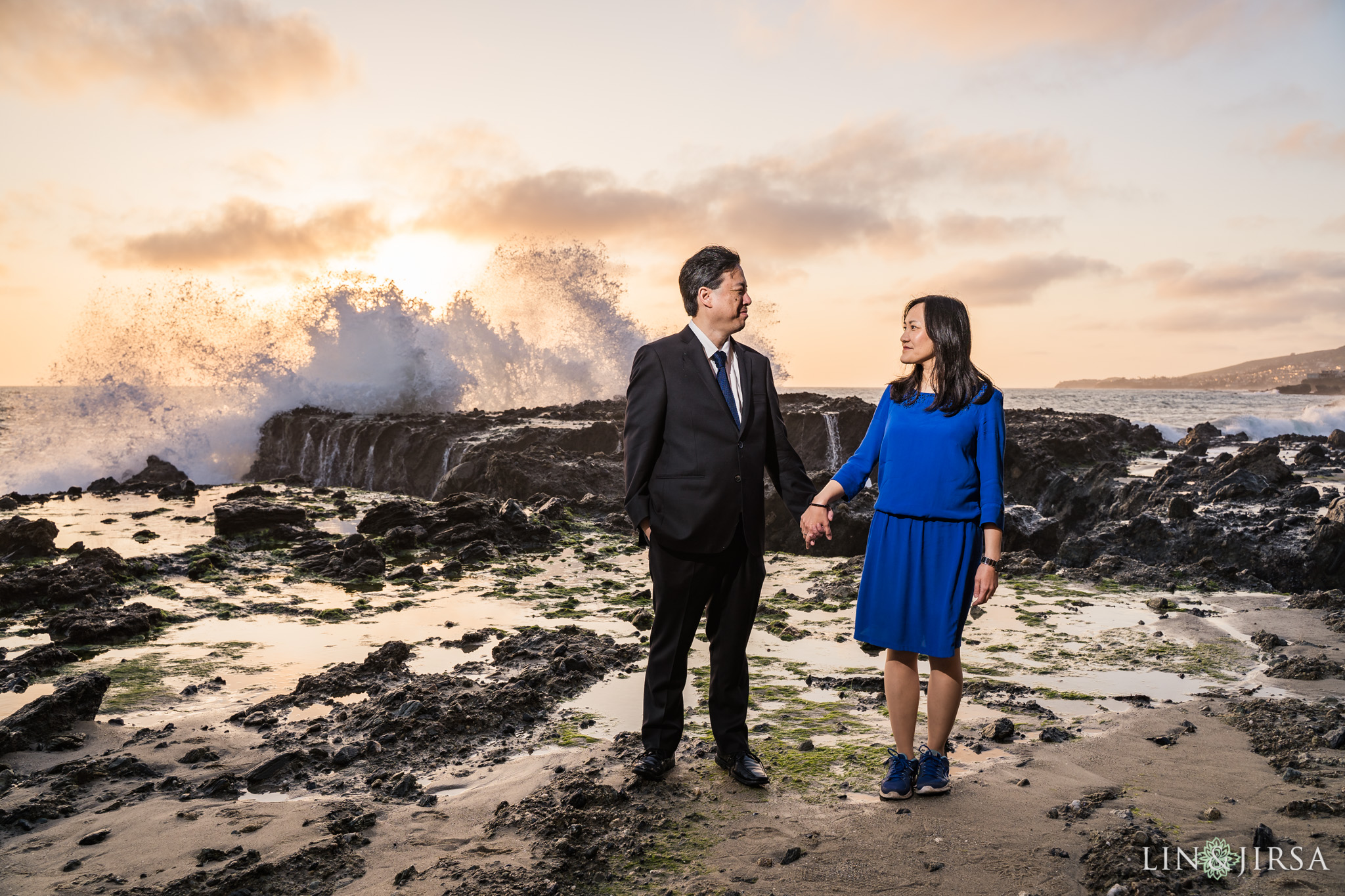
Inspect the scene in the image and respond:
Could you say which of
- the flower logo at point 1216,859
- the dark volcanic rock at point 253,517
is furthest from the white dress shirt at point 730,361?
the dark volcanic rock at point 253,517

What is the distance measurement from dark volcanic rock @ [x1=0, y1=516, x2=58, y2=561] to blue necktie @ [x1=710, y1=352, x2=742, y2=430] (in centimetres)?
816

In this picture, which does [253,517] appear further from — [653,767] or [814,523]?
[814,523]

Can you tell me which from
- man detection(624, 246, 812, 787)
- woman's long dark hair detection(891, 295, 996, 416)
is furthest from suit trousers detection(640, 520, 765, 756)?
woman's long dark hair detection(891, 295, 996, 416)

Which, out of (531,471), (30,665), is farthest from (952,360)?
(531,471)

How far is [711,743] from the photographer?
3389 millimetres

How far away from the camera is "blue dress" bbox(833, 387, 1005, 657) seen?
2.81 metres

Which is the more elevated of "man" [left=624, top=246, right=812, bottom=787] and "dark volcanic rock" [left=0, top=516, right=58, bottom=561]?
"man" [left=624, top=246, right=812, bottom=787]

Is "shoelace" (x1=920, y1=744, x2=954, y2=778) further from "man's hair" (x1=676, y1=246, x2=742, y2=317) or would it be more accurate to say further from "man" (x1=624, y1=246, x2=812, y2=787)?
"man's hair" (x1=676, y1=246, x2=742, y2=317)

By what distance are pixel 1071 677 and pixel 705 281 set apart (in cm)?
309

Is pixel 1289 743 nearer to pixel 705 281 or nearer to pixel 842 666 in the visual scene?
pixel 842 666

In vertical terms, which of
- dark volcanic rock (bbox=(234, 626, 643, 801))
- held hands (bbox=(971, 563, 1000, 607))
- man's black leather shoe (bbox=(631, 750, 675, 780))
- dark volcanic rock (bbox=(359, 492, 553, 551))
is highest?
held hands (bbox=(971, 563, 1000, 607))

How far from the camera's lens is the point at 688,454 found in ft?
9.91

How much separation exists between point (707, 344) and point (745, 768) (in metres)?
1.63

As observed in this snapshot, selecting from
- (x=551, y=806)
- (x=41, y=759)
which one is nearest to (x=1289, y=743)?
(x=551, y=806)
